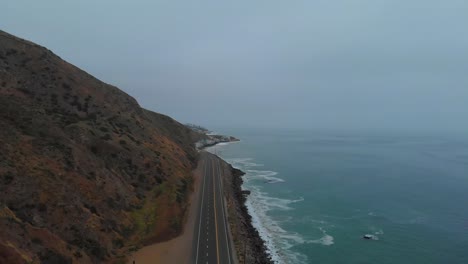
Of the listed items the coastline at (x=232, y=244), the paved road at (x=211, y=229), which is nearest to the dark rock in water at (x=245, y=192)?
the paved road at (x=211, y=229)

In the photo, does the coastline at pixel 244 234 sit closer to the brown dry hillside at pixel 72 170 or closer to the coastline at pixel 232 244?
the coastline at pixel 232 244

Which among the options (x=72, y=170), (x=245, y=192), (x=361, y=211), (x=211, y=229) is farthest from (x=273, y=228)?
(x=72, y=170)

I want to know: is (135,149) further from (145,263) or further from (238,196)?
(145,263)

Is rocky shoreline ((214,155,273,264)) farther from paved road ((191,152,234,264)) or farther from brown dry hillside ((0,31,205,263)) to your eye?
brown dry hillside ((0,31,205,263))

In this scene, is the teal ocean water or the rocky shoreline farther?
the teal ocean water

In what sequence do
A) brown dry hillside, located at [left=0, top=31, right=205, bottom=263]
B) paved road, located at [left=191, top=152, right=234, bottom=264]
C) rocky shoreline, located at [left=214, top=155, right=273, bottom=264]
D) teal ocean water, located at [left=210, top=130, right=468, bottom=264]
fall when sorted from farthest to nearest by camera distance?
teal ocean water, located at [left=210, top=130, right=468, bottom=264]
rocky shoreline, located at [left=214, top=155, right=273, bottom=264]
paved road, located at [left=191, top=152, right=234, bottom=264]
brown dry hillside, located at [left=0, top=31, right=205, bottom=263]

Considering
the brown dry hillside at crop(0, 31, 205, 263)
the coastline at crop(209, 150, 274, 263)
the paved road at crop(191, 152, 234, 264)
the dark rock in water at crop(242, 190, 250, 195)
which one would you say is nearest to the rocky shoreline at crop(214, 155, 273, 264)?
the coastline at crop(209, 150, 274, 263)
